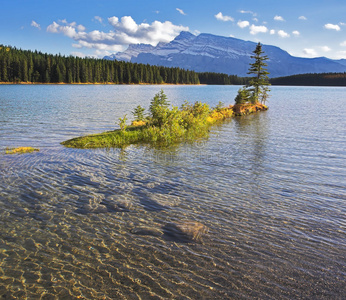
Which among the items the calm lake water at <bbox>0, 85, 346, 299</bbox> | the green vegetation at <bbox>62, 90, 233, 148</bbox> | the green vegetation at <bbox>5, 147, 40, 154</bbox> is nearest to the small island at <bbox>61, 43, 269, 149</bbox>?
the green vegetation at <bbox>62, 90, 233, 148</bbox>

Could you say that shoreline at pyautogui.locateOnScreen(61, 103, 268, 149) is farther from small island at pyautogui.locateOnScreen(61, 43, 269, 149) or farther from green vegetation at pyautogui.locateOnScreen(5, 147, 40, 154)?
green vegetation at pyautogui.locateOnScreen(5, 147, 40, 154)

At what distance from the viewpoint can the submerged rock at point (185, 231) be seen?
807 cm

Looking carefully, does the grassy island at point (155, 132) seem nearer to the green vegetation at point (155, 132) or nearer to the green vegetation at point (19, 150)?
the green vegetation at point (155, 132)

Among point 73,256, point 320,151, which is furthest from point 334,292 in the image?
point 320,151

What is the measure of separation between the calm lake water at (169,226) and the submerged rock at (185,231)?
0.08 metres

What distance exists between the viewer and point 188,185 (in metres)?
12.5

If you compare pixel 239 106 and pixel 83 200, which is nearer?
pixel 83 200

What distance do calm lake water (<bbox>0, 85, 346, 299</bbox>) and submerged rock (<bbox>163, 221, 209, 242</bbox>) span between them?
0.08 meters

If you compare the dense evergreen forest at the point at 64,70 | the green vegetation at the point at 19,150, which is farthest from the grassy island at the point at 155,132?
the dense evergreen forest at the point at 64,70

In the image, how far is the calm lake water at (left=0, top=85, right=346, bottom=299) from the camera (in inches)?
242

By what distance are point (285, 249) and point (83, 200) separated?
7.41m

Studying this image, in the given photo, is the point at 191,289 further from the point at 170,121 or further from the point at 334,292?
the point at 170,121

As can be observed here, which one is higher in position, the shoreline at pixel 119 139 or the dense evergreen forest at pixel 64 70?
the dense evergreen forest at pixel 64 70

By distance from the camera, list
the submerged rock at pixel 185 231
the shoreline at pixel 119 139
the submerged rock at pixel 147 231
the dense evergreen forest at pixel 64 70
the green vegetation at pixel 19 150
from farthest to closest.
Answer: the dense evergreen forest at pixel 64 70
the shoreline at pixel 119 139
the green vegetation at pixel 19 150
the submerged rock at pixel 147 231
the submerged rock at pixel 185 231
